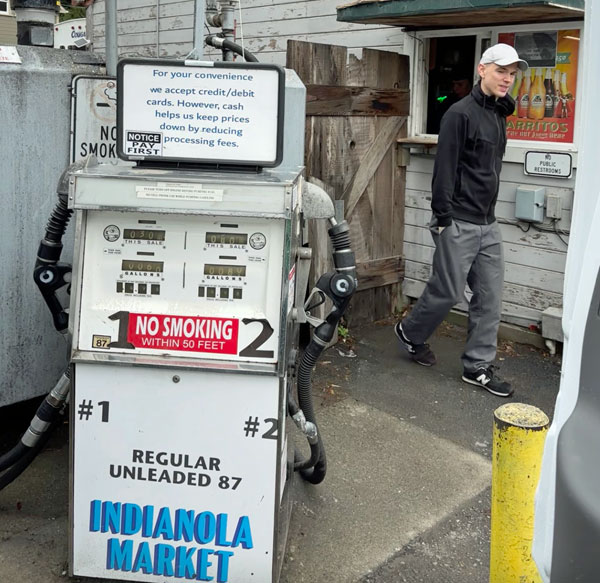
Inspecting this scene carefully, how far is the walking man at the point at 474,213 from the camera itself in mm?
5465

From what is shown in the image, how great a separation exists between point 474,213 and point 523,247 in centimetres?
100

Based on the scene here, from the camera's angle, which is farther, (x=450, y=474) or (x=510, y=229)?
(x=510, y=229)

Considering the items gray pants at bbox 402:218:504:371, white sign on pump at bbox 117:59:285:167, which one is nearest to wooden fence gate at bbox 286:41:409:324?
gray pants at bbox 402:218:504:371

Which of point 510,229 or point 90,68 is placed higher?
point 90,68

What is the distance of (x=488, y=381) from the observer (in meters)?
5.61

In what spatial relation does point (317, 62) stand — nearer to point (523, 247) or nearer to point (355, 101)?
point (355, 101)

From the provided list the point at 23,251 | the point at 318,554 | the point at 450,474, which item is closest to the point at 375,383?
the point at 450,474

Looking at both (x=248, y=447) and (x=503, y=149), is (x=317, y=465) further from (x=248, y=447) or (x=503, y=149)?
(x=503, y=149)

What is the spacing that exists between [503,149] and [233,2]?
2167 millimetres

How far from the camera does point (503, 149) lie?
570 centimetres

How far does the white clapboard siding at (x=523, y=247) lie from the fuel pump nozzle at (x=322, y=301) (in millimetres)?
3129

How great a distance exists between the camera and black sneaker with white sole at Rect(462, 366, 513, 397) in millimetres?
5539

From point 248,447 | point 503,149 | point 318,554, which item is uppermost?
point 503,149

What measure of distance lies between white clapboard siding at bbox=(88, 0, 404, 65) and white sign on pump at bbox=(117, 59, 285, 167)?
242 cm
